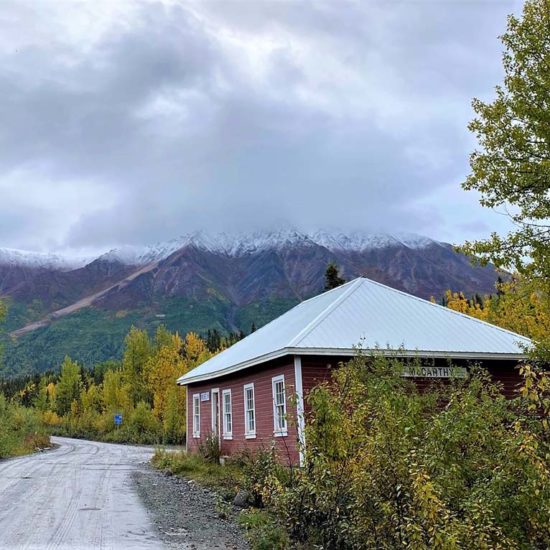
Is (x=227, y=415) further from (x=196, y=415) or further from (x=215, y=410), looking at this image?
(x=196, y=415)

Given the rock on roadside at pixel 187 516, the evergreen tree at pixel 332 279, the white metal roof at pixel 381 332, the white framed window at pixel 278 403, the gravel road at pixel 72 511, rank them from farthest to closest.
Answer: the evergreen tree at pixel 332 279, the white framed window at pixel 278 403, the white metal roof at pixel 381 332, the rock on roadside at pixel 187 516, the gravel road at pixel 72 511

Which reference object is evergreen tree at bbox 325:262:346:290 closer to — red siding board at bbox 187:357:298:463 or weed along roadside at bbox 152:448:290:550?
red siding board at bbox 187:357:298:463

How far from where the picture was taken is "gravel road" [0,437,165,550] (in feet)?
29.2

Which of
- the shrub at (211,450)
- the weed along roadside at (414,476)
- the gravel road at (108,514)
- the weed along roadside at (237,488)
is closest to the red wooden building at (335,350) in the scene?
the shrub at (211,450)

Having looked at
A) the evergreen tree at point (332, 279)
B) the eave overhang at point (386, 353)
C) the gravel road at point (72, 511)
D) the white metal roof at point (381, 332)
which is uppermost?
the evergreen tree at point (332, 279)

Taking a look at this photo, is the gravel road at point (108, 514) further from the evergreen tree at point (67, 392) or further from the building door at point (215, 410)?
the evergreen tree at point (67, 392)

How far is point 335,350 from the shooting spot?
1616 centimetres

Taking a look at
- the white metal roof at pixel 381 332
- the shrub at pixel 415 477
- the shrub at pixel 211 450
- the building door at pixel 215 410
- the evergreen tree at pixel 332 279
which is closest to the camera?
the shrub at pixel 415 477

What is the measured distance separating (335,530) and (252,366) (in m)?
12.0

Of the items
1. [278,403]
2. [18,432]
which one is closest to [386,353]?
[278,403]

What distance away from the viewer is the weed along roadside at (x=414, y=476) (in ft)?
15.9

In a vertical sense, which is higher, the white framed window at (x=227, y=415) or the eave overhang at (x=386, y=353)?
the eave overhang at (x=386, y=353)

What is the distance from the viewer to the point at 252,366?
19328 mm

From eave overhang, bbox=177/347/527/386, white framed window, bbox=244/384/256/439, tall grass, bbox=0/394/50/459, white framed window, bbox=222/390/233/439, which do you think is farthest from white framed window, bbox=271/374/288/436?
tall grass, bbox=0/394/50/459
